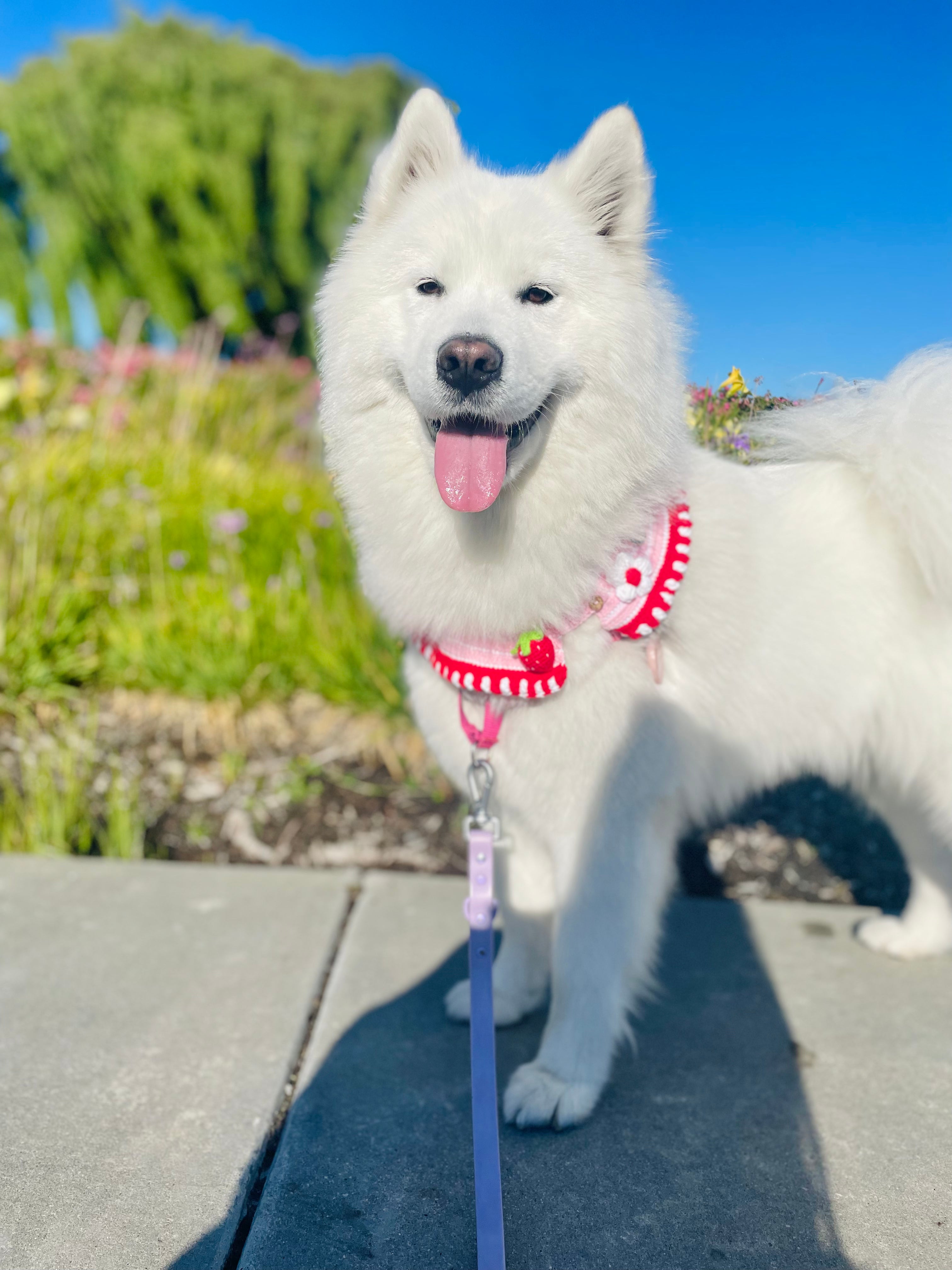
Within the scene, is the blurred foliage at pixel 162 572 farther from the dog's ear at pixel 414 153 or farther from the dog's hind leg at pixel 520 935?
the dog's ear at pixel 414 153

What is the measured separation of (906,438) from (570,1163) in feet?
5.50

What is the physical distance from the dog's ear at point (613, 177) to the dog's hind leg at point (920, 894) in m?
1.66

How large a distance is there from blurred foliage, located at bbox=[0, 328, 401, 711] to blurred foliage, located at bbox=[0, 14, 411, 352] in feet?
18.1

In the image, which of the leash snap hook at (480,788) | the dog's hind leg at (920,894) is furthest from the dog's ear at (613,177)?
the dog's hind leg at (920,894)

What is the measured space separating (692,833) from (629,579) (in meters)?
1.62

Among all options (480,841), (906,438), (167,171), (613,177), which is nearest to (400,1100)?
(480,841)

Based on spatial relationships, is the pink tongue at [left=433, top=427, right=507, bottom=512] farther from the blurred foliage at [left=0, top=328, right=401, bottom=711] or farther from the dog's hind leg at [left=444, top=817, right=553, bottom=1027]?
the blurred foliage at [left=0, top=328, right=401, bottom=711]

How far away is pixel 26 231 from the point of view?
1036cm

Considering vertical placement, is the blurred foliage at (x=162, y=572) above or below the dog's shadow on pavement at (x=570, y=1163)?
above

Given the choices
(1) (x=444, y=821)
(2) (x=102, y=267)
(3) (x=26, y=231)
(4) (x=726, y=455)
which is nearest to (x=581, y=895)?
(4) (x=726, y=455)

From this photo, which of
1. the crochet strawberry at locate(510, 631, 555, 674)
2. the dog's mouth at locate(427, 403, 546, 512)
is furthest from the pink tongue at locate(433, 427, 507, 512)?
the crochet strawberry at locate(510, 631, 555, 674)

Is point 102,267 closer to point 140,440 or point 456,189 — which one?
point 140,440

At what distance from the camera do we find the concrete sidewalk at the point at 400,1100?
4.87 feet

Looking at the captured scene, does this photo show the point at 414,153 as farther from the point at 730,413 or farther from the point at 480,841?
the point at 480,841
